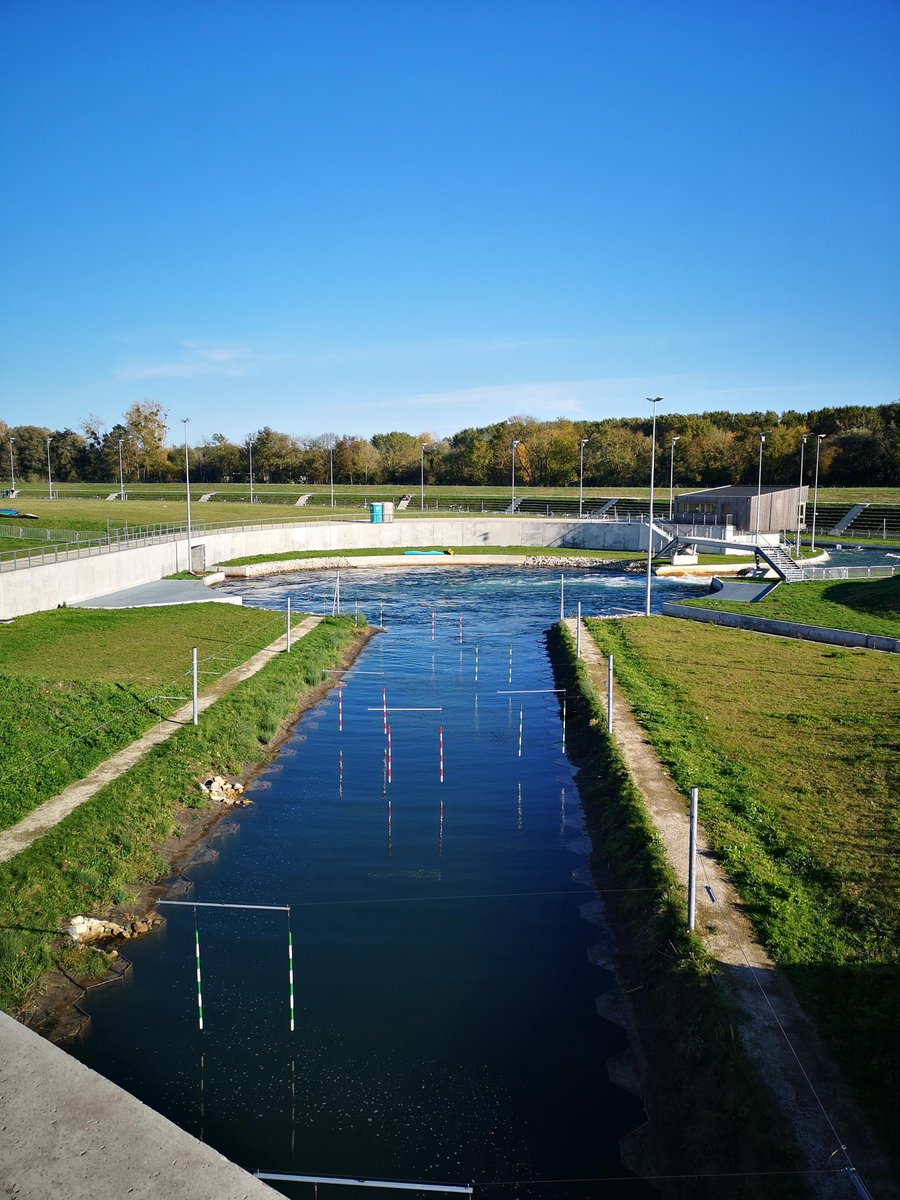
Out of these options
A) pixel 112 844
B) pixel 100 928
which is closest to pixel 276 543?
pixel 112 844

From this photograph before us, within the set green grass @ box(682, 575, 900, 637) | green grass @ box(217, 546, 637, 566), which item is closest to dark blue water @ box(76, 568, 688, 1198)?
green grass @ box(682, 575, 900, 637)

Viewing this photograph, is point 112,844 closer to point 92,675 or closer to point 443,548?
point 92,675

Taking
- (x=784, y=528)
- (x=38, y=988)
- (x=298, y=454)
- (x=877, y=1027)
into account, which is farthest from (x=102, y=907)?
(x=298, y=454)

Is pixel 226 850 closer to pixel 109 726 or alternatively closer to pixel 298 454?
pixel 109 726

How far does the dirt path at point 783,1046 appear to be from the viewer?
913cm

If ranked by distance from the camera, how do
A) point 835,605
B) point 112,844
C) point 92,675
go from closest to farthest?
point 112,844 → point 92,675 → point 835,605

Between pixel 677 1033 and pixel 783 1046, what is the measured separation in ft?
5.28

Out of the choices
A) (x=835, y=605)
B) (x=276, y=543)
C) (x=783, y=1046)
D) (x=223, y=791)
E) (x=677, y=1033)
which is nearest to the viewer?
(x=783, y=1046)

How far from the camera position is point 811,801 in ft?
60.8

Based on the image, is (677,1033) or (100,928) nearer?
(677,1033)

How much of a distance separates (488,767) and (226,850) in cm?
749

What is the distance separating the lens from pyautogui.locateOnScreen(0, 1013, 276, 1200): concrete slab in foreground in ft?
23.0

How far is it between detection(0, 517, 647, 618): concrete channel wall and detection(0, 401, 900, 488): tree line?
36.3m

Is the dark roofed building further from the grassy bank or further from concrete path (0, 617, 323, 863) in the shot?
concrete path (0, 617, 323, 863)
